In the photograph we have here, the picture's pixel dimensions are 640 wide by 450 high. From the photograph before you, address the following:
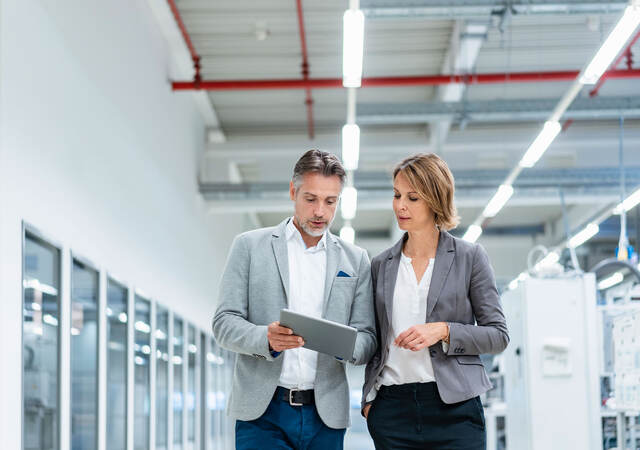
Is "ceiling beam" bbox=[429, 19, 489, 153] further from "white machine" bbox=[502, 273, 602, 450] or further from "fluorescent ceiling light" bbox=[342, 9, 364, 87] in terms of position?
"fluorescent ceiling light" bbox=[342, 9, 364, 87]

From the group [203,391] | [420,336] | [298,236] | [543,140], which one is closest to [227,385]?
[203,391]

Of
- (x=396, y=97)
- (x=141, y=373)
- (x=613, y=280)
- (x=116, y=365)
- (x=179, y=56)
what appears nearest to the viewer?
(x=116, y=365)

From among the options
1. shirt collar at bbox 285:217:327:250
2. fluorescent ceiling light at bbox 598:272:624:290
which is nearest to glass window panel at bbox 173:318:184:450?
fluorescent ceiling light at bbox 598:272:624:290

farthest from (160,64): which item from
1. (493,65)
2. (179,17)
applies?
(493,65)

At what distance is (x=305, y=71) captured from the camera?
10.2 m

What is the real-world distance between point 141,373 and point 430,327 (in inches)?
261

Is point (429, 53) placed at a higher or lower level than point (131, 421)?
higher

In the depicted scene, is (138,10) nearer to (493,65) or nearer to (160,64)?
(160,64)

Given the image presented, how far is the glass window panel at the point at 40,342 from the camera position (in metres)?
5.20

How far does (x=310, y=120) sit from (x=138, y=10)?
4399mm

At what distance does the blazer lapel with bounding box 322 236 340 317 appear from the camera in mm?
2486

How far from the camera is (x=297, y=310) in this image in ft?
8.14

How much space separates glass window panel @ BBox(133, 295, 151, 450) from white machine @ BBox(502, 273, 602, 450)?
3.49 metres

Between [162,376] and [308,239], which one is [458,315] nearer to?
[308,239]
